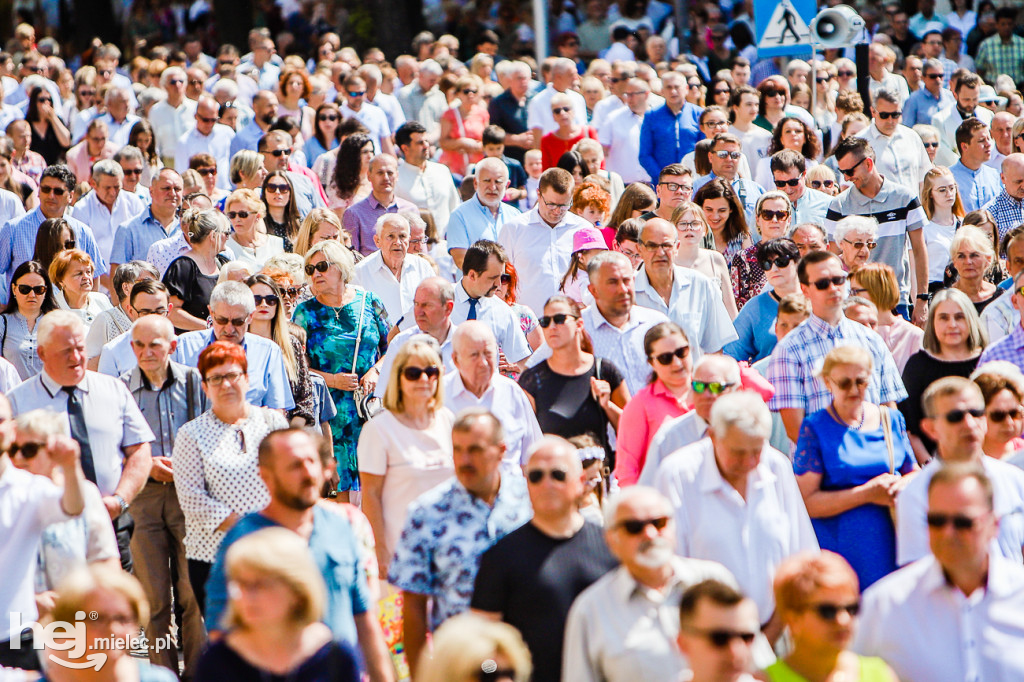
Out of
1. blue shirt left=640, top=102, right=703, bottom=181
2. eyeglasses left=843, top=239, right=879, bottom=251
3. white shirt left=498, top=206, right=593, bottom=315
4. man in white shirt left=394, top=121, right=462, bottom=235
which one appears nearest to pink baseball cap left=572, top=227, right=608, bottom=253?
white shirt left=498, top=206, right=593, bottom=315

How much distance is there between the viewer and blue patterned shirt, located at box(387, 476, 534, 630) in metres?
5.19

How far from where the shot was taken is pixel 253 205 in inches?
392

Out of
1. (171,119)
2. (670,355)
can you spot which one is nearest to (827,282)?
(670,355)

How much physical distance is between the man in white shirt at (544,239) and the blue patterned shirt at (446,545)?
4603mm

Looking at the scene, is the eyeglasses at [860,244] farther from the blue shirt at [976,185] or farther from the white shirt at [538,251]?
the blue shirt at [976,185]

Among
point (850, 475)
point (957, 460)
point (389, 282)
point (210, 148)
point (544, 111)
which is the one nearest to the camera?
point (957, 460)

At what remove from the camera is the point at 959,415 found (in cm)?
555

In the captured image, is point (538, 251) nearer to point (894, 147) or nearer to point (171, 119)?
point (894, 147)

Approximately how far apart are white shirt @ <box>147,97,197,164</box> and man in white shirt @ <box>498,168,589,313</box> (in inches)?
262

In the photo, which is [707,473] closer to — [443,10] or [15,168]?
[15,168]

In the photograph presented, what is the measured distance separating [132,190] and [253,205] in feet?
8.19

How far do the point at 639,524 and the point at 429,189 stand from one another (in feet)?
25.2

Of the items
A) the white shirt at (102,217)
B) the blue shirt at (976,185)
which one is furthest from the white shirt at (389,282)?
the blue shirt at (976,185)

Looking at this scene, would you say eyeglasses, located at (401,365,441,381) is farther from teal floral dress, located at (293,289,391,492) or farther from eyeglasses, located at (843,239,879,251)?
eyeglasses, located at (843,239,879,251)
